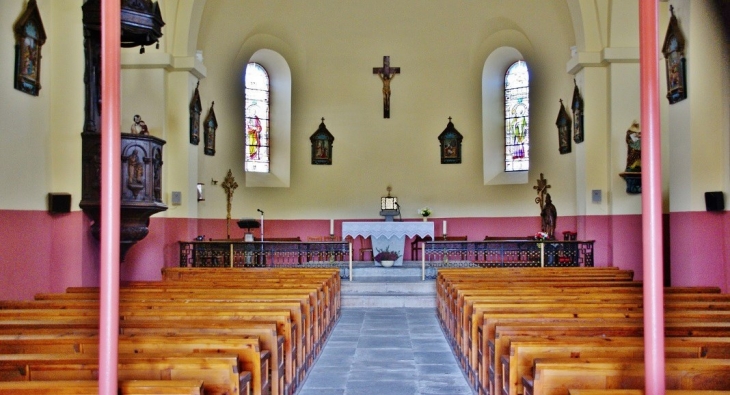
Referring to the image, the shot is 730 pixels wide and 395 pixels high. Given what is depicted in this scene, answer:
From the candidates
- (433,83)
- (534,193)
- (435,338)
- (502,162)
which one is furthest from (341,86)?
(435,338)

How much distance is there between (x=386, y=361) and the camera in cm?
572

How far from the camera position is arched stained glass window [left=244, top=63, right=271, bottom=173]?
14867 millimetres

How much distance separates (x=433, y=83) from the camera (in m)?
15.0

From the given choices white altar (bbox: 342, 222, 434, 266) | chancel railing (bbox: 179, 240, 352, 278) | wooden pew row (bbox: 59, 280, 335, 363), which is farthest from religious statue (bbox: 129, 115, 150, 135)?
white altar (bbox: 342, 222, 434, 266)

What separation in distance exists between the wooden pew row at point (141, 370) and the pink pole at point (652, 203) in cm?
189

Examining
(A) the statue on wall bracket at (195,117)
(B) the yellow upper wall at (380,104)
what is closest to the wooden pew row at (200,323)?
(A) the statue on wall bracket at (195,117)

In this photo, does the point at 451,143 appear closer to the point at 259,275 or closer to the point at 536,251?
the point at 536,251

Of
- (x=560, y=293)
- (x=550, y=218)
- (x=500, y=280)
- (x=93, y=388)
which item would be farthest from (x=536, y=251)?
(x=93, y=388)

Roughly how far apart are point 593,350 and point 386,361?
2845mm

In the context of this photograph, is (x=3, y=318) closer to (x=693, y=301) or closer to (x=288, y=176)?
(x=693, y=301)

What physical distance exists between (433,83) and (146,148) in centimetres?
927

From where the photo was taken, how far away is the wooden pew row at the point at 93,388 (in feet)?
8.18

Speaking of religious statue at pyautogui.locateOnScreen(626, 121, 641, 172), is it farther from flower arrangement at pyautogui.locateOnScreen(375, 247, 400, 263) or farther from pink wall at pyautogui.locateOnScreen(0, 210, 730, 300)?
flower arrangement at pyautogui.locateOnScreen(375, 247, 400, 263)

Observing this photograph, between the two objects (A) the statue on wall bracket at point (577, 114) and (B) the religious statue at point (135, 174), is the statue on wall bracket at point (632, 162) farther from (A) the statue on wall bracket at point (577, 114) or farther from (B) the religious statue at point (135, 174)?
(B) the religious statue at point (135, 174)
